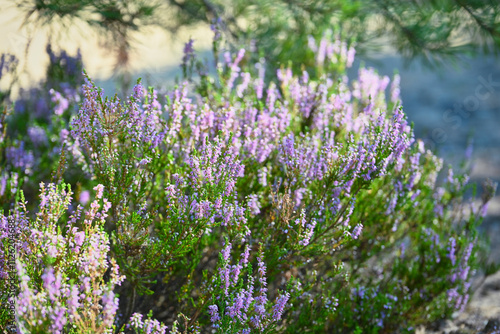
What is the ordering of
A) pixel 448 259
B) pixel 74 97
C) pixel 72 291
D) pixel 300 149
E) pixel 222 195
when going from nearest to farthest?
pixel 72 291 < pixel 222 195 < pixel 300 149 < pixel 448 259 < pixel 74 97

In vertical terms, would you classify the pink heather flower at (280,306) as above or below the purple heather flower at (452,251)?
below

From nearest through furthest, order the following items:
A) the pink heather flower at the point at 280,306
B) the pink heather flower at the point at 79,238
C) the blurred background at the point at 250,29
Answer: the pink heather flower at the point at 79,238 → the pink heather flower at the point at 280,306 → the blurred background at the point at 250,29

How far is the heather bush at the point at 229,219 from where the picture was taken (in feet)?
6.80

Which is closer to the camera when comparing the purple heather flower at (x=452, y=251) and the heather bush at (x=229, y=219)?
the heather bush at (x=229, y=219)

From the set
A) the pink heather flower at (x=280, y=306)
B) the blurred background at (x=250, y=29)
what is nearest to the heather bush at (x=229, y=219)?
the pink heather flower at (x=280, y=306)

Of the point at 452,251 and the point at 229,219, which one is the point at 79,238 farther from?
the point at 452,251

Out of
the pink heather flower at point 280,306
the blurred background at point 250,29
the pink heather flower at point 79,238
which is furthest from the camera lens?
the blurred background at point 250,29

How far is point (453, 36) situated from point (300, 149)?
267 cm

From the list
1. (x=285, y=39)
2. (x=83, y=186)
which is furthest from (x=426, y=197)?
(x=83, y=186)

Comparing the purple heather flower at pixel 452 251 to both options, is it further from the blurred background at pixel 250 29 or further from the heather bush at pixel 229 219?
the blurred background at pixel 250 29

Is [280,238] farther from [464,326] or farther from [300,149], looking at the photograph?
[464,326]

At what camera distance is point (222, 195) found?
2305 millimetres

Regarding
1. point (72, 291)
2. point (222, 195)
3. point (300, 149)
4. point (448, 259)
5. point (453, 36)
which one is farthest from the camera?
point (453, 36)

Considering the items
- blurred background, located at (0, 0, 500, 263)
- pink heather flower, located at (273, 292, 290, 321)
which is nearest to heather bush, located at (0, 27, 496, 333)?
pink heather flower, located at (273, 292, 290, 321)
